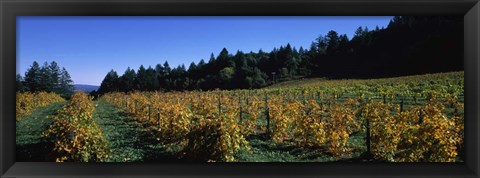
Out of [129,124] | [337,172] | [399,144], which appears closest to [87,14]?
[129,124]

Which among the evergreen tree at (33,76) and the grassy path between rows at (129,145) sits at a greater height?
the evergreen tree at (33,76)

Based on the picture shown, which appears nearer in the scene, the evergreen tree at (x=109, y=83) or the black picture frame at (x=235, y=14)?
the black picture frame at (x=235, y=14)

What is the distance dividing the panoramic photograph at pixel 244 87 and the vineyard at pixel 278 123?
0.04ft

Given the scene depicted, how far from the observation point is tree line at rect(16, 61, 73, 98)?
12.6ft

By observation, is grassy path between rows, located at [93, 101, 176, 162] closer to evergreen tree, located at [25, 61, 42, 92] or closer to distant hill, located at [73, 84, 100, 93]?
distant hill, located at [73, 84, 100, 93]

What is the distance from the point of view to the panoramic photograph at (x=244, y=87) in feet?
12.5

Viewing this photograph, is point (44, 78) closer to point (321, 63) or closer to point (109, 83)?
point (109, 83)

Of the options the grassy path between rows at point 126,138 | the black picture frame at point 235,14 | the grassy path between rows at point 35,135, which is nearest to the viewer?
the black picture frame at point 235,14

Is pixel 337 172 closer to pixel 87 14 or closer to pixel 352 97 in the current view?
pixel 352 97

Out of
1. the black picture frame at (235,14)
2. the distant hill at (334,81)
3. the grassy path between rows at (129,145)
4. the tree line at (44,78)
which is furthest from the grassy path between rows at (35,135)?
the distant hill at (334,81)

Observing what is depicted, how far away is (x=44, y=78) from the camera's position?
13.2 feet

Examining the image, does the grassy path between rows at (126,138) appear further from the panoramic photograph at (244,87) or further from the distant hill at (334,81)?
the distant hill at (334,81)
